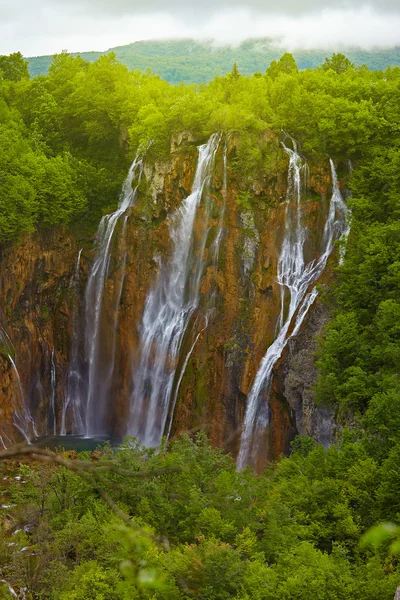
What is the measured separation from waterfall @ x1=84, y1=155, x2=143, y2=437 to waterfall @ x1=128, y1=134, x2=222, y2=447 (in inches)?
83.2

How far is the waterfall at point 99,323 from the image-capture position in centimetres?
2881

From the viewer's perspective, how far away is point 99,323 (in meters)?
29.2

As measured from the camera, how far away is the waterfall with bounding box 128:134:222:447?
26.3 meters

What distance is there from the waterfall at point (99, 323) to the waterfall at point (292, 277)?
7.67 metres

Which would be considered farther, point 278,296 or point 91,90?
point 91,90

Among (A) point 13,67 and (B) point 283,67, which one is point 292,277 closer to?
(B) point 283,67

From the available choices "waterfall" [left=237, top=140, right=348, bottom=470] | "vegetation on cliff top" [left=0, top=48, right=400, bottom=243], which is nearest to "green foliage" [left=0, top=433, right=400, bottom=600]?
"waterfall" [left=237, top=140, right=348, bottom=470]

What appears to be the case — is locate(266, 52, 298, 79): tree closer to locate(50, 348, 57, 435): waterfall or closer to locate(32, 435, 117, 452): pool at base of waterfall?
locate(50, 348, 57, 435): waterfall

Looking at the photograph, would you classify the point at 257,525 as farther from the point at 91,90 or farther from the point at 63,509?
the point at 91,90

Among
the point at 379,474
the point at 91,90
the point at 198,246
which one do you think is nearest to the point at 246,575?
the point at 379,474

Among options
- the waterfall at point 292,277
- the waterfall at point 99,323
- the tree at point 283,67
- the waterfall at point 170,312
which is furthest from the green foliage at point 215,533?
the tree at point 283,67

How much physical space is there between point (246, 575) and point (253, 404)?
38.6ft

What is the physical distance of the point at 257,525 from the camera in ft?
44.2

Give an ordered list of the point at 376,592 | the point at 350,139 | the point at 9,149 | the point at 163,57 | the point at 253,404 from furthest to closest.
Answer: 1. the point at 163,57
2. the point at 9,149
3. the point at 350,139
4. the point at 253,404
5. the point at 376,592
